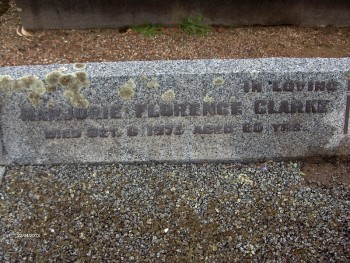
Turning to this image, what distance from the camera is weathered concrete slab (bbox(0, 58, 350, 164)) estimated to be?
375 cm

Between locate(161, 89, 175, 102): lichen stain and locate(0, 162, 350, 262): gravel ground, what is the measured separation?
0.60 metres

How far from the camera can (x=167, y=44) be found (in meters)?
5.81

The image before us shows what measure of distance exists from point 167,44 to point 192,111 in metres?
2.18

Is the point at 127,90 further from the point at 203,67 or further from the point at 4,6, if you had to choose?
the point at 4,6

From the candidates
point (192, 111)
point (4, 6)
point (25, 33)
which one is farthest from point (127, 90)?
point (4, 6)

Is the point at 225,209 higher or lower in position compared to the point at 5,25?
lower

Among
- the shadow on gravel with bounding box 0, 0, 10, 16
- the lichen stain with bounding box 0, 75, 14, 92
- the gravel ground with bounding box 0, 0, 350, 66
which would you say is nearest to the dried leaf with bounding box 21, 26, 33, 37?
the gravel ground with bounding box 0, 0, 350, 66

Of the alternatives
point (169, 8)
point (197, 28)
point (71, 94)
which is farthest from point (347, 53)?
point (71, 94)

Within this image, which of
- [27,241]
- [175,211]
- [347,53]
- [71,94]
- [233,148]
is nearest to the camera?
[27,241]

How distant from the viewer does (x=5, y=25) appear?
6.29 metres

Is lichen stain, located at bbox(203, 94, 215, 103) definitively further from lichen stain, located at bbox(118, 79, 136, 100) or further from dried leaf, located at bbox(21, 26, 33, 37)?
dried leaf, located at bbox(21, 26, 33, 37)

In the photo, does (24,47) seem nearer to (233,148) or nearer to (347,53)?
(233,148)

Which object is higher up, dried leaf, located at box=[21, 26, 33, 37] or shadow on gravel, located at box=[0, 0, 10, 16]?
shadow on gravel, located at box=[0, 0, 10, 16]

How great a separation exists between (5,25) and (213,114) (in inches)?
151
